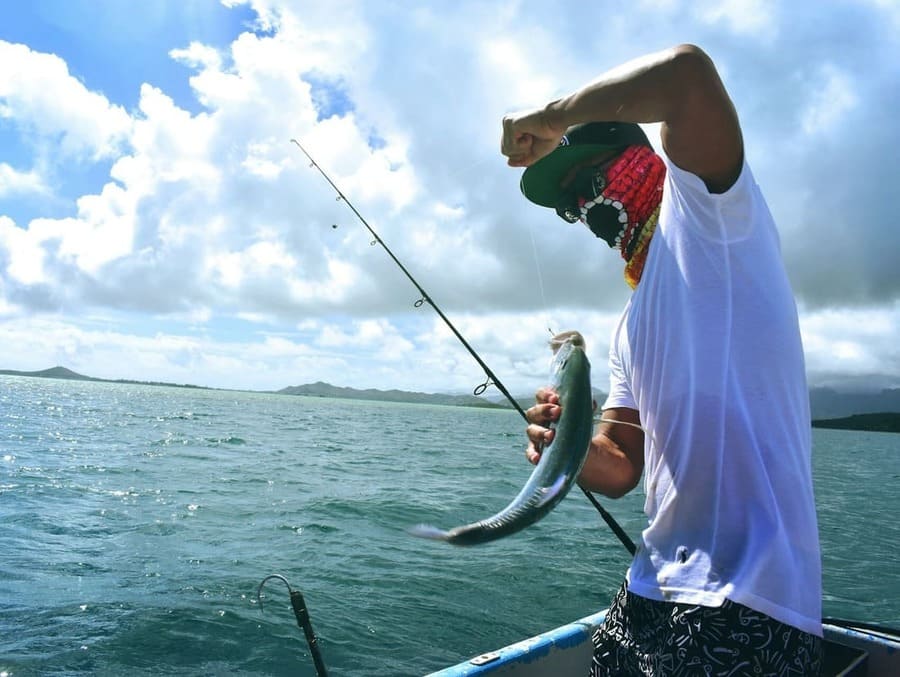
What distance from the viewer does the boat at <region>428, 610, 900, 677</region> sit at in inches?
165

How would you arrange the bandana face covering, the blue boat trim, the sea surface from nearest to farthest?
the bandana face covering, the blue boat trim, the sea surface

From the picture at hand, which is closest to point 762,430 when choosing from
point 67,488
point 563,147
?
point 563,147

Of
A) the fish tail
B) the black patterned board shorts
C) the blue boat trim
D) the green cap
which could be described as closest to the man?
the black patterned board shorts

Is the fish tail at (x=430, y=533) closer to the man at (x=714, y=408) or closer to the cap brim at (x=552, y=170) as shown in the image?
the man at (x=714, y=408)

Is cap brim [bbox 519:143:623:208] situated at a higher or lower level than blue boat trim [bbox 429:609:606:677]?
higher

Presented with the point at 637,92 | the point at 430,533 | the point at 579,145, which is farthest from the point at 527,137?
the point at 430,533

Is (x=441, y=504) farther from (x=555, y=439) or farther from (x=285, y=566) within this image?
(x=555, y=439)

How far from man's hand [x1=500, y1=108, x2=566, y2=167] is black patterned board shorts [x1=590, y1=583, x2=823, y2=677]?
1611 mm

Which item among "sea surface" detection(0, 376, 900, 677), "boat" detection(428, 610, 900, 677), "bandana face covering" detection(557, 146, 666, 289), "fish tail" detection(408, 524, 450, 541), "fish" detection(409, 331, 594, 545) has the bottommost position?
"sea surface" detection(0, 376, 900, 677)

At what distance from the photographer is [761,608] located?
1.74 meters

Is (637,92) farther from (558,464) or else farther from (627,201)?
(558,464)

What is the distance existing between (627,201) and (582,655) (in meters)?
3.72

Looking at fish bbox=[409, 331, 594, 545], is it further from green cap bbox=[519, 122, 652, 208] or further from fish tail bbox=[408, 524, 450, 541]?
green cap bbox=[519, 122, 652, 208]

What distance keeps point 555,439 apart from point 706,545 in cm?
56
